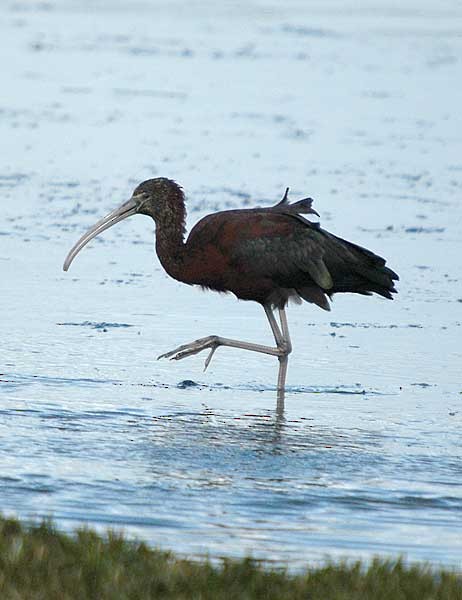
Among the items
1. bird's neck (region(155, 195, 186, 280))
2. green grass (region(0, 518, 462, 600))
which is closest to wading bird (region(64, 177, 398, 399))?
bird's neck (region(155, 195, 186, 280))

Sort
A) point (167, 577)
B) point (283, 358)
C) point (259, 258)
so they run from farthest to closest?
point (283, 358) < point (259, 258) < point (167, 577)

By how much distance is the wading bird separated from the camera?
30.3ft

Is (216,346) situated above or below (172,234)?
below

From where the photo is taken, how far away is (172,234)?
373 inches

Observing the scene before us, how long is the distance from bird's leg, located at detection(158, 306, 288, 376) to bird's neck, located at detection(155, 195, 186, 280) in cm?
45

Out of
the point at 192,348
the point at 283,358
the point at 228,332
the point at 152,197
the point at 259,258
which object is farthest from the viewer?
the point at 228,332

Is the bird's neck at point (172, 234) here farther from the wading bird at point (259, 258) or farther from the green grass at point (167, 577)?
the green grass at point (167, 577)

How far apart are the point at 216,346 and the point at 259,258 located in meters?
0.55

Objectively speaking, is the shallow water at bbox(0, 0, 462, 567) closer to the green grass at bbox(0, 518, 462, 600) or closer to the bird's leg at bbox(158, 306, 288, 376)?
the bird's leg at bbox(158, 306, 288, 376)

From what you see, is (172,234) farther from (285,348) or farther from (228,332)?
(228,332)

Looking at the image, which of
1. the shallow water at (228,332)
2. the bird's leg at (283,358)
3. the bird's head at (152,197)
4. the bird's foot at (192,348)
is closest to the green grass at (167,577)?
the shallow water at (228,332)

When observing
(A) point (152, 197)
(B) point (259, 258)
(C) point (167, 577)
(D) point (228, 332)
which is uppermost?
(A) point (152, 197)

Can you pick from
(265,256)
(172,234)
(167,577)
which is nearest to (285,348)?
(265,256)

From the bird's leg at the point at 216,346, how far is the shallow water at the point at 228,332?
0.69ft
